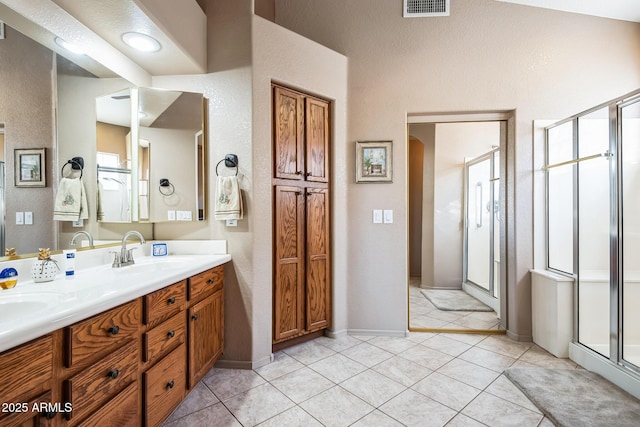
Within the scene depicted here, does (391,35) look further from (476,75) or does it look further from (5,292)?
(5,292)

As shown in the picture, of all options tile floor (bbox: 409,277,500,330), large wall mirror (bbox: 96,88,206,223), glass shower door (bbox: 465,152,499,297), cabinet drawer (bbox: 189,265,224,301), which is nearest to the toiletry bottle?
large wall mirror (bbox: 96,88,206,223)

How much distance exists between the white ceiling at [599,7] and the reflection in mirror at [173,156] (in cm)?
302

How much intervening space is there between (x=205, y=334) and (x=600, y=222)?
2957mm

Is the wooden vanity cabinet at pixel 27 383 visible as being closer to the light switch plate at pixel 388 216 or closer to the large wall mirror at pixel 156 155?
the large wall mirror at pixel 156 155

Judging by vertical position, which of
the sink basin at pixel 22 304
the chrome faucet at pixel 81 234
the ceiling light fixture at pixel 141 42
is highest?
the ceiling light fixture at pixel 141 42

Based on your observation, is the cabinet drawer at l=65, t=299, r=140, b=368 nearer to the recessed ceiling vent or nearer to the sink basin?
the sink basin

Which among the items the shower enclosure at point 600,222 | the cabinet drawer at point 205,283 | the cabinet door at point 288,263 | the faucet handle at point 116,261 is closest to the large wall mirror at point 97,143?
the faucet handle at point 116,261

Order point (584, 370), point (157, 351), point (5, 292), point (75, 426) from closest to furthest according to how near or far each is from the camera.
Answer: point (75, 426)
point (5, 292)
point (157, 351)
point (584, 370)

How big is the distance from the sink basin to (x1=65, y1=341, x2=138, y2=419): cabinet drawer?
0.93 ft

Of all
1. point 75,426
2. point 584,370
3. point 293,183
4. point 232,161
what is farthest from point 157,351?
point 584,370

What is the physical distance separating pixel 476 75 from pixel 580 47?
940 millimetres

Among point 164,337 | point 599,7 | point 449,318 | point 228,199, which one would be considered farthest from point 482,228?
point 164,337

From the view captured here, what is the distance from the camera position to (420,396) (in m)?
Answer: 1.84

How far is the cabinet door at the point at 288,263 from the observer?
239 cm
